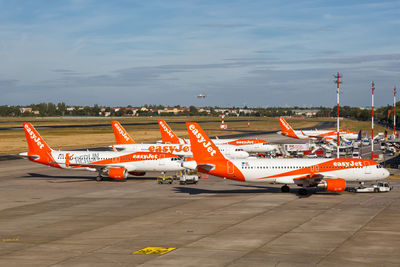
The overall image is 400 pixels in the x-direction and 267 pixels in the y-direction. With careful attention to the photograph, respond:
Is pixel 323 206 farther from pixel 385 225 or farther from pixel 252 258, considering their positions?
pixel 252 258

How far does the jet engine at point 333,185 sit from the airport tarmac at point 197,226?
1.13 metres

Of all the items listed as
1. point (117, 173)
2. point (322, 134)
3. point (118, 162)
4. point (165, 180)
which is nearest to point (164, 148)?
point (118, 162)

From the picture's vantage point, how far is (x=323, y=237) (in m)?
36.9

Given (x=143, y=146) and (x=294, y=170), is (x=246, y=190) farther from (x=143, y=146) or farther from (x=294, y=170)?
(x=143, y=146)

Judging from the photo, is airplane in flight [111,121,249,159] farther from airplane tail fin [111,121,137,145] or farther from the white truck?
the white truck

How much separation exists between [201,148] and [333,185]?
15054mm

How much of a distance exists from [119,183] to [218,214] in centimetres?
2736

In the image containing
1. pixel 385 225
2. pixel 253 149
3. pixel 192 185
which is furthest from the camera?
pixel 253 149

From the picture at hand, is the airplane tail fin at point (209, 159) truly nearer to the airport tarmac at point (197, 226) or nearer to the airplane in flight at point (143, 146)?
the airport tarmac at point (197, 226)

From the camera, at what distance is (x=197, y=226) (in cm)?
4116

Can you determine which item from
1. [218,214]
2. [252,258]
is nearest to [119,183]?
[218,214]

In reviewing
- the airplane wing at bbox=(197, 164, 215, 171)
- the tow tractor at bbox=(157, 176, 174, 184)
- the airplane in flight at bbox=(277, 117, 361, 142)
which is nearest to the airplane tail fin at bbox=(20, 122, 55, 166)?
the tow tractor at bbox=(157, 176, 174, 184)

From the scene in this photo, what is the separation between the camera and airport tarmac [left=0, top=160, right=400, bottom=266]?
104 ft

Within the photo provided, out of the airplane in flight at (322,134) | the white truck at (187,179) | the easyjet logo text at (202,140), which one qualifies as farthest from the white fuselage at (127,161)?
the airplane in flight at (322,134)
